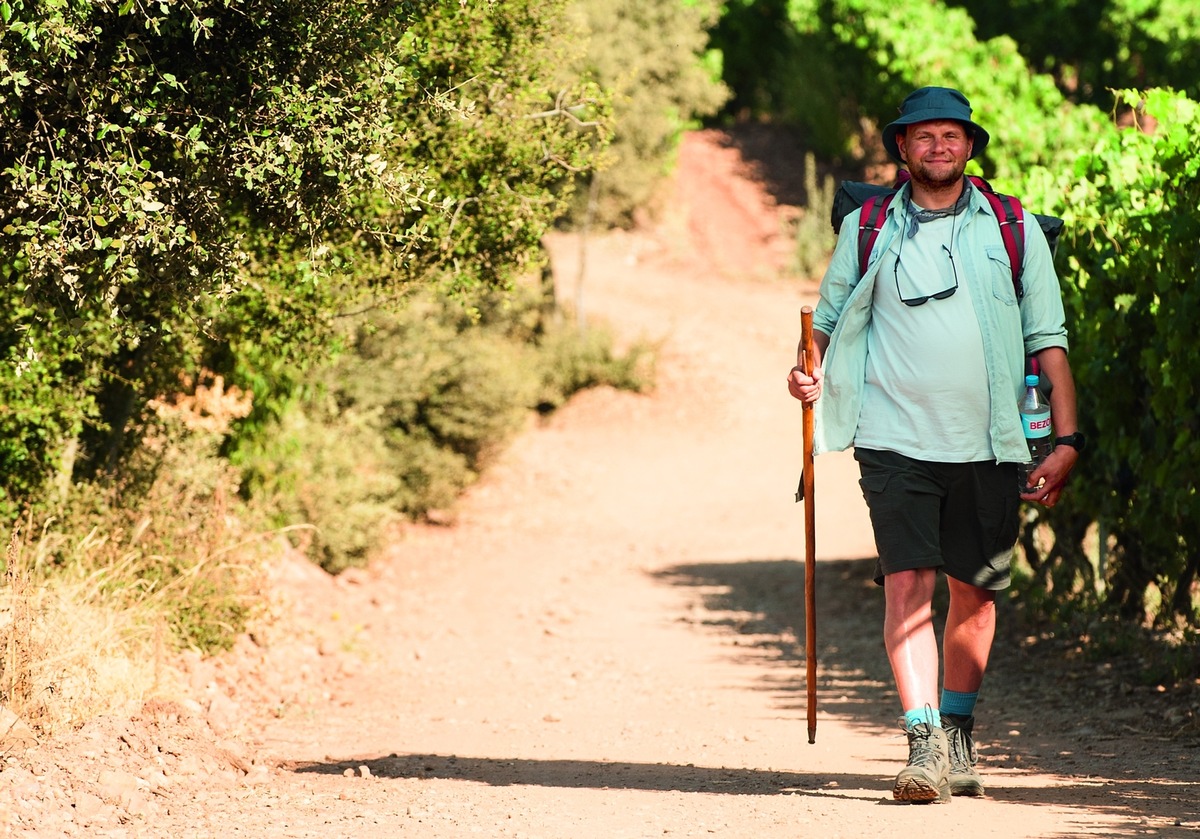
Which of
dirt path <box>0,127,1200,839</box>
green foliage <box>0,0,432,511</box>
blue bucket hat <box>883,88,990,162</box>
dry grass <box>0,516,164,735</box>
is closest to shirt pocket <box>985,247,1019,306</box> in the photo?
blue bucket hat <box>883,88,990,162</box>

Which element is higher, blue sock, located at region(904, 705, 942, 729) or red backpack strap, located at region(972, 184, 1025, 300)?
red backpack strap, located at region(972, 184, 1025, 300)

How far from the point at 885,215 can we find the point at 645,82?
17.6 m

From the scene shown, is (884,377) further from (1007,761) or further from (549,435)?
(549,435)

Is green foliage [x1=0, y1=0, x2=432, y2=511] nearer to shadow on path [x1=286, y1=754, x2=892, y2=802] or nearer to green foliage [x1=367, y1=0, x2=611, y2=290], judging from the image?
green foliage [x1=367, y1=0, x2=611, y2=290]

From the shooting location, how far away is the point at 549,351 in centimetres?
1967

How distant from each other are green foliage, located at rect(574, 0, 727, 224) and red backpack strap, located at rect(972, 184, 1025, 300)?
14777 mm

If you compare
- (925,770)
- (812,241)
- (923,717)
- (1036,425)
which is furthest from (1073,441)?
(812,241)

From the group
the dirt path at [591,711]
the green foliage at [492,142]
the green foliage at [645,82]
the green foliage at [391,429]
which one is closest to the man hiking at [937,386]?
the dirt path at [591,711]

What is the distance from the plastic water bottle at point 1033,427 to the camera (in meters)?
4.46

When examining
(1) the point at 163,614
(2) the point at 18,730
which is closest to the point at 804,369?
(2) the point at 18,730

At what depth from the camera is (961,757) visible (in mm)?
4551

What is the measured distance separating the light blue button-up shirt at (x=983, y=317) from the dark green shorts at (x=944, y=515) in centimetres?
13

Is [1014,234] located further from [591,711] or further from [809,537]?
[591,711]

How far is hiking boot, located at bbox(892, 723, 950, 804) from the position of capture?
4.25 meters
